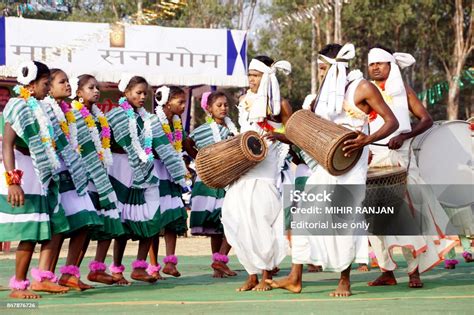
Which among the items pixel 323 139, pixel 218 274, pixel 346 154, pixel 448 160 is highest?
pixel 323 139

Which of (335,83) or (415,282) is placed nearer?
(335,83)

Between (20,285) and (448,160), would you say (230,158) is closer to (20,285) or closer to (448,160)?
(20,285)

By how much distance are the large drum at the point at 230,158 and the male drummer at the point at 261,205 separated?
0.40 feet

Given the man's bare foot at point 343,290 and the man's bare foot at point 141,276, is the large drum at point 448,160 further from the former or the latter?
the man's bare foot at point 141,276

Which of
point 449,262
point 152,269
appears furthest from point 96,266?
point 449,262

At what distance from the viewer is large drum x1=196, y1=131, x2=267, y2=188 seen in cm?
991

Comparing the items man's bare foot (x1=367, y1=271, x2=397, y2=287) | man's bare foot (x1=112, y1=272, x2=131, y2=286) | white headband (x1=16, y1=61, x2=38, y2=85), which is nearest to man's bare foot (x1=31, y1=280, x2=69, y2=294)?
man's bare foot (x1=112, y1=272, x2=131, y2=286)

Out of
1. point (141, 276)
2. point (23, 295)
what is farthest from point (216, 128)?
point (23, 295)

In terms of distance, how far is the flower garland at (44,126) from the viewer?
937cm

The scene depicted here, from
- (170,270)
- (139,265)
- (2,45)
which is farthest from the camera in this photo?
(2,45)

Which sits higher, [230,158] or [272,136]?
[272,136]

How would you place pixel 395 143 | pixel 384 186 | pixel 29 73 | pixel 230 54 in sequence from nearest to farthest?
pixel 29 73 < pixel 384 186 < pixel 395 143 < pixel 230 54

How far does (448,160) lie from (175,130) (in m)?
2.74

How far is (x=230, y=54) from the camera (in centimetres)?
2158
